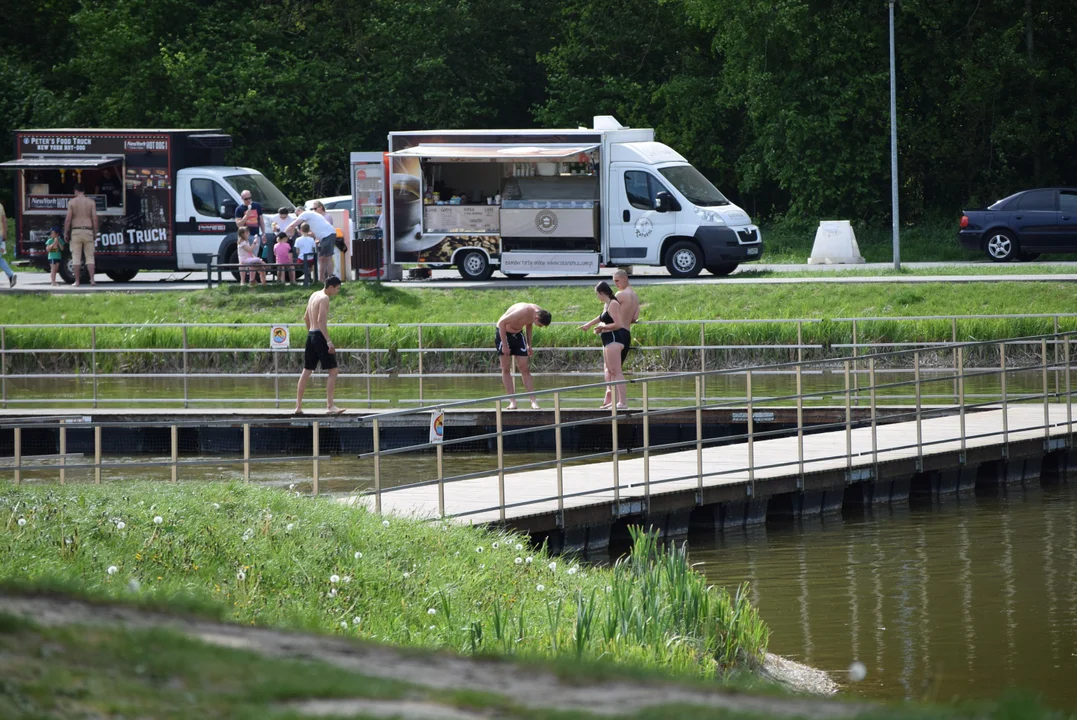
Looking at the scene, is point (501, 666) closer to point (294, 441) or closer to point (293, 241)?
point (294, 441)

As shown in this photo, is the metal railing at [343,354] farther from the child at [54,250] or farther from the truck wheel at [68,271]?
the truck wheel at [68,271]

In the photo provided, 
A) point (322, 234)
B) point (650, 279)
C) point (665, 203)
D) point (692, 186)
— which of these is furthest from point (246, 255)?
point (692, 186)

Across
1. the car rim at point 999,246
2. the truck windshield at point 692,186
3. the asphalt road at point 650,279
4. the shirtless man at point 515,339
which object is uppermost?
Answer: the truck windshield at point 692,186

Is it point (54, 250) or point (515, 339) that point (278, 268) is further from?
point (515, 339)

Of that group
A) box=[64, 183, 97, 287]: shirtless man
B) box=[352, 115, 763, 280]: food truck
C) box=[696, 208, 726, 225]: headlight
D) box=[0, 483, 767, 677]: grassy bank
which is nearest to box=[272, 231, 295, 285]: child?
box=[352, 115, 763, 280]: food truck

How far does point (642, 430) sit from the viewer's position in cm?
1934

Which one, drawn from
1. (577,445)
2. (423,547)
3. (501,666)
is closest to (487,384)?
(577,445)

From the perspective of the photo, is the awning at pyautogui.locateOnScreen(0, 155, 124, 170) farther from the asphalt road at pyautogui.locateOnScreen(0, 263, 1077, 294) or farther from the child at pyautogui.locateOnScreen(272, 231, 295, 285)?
the child at pyautogui.locateOnScreen(272, 231, 295, 285)

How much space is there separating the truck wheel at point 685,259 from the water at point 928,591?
12.6m

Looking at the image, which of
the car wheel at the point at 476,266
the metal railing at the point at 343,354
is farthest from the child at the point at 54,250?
the car wheel at the point at 476,266

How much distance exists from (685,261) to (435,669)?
23.8m

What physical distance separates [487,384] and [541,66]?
2545 centimetres

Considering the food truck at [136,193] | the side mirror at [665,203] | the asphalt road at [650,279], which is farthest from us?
the food truck at [136,193]

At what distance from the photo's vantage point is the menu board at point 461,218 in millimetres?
29094
